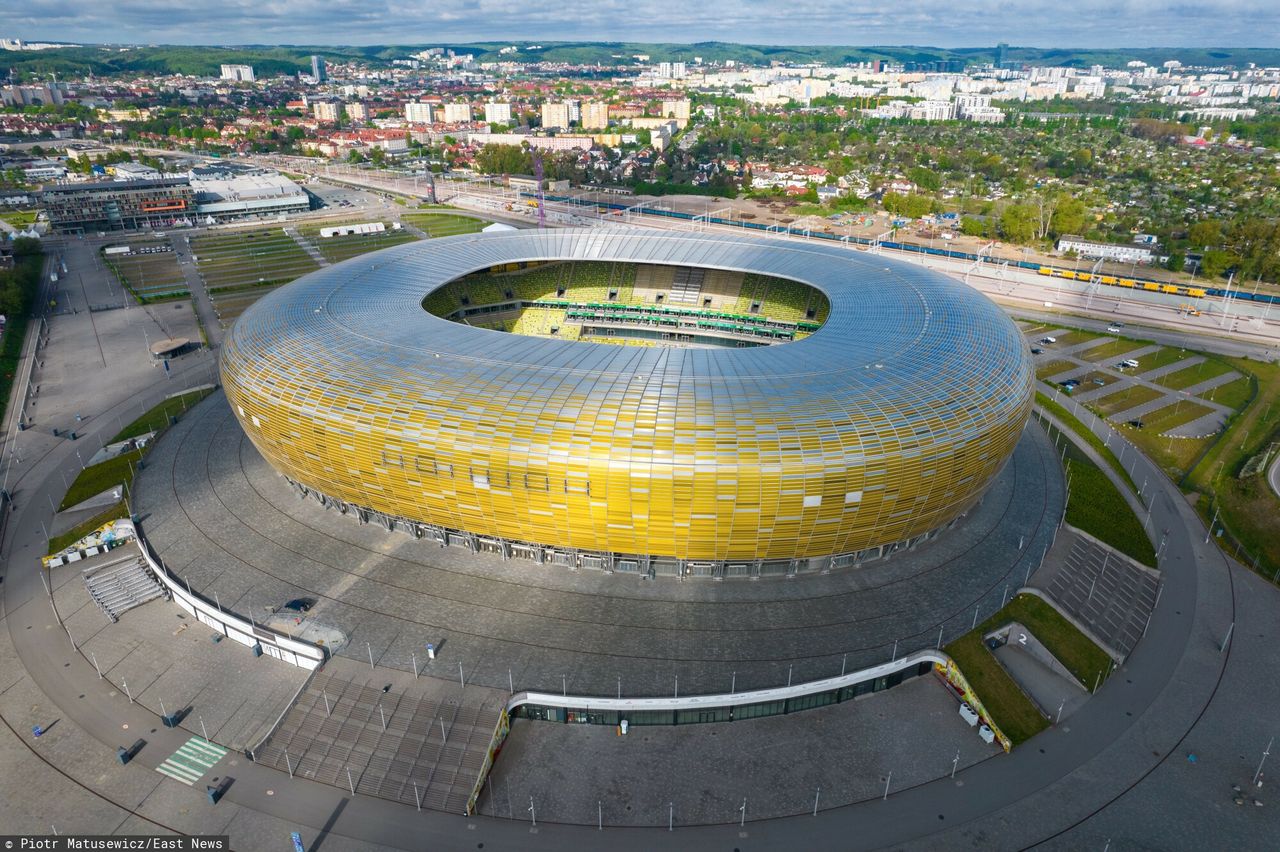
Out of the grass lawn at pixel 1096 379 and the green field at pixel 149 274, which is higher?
the green field at pixel 149 274

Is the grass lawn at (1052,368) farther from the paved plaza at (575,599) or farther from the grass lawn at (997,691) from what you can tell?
the grass lawn at (997,691)

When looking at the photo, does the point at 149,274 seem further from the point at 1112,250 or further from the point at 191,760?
the point at 1112,250

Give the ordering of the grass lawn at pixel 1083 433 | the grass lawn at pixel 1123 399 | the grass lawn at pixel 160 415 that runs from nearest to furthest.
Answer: the grass lawn at pixel 1083 433
the grass lawn at pixel 160 415
the grass lawn at pixel 1123 399

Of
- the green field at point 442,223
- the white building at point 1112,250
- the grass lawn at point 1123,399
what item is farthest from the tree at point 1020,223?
the green field at point 442,223

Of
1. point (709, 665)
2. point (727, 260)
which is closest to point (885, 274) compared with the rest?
point (727, 260)

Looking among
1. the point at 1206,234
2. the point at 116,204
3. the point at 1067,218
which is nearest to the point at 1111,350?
the point at 1206,234

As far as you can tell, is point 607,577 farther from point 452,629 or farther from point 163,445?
point 163,445
